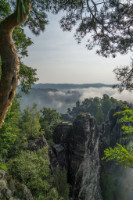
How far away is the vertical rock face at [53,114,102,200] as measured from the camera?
2519 cm

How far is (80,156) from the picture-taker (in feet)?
84.7

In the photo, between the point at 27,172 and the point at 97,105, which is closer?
the point at 27,172

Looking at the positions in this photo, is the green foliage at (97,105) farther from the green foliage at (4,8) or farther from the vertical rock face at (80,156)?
the green foliage at (4,8)

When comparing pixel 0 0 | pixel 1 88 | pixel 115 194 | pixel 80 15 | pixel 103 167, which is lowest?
pixel 115 194

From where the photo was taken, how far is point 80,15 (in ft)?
20.9

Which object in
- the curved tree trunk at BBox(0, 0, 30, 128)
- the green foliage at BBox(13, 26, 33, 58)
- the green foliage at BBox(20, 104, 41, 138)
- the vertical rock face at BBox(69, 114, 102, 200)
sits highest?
the green foliage at BBox(13, 26, 33, 58)

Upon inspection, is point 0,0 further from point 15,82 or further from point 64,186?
point 64,186

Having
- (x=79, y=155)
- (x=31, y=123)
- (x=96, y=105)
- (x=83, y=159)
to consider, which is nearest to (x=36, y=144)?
(x=31, y=123)

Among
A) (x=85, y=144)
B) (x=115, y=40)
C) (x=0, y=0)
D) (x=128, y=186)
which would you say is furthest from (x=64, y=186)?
(x=128, y=186)

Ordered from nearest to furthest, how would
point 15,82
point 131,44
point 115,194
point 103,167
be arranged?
point 15,82
point 131,44
point 115,194
point 103,167

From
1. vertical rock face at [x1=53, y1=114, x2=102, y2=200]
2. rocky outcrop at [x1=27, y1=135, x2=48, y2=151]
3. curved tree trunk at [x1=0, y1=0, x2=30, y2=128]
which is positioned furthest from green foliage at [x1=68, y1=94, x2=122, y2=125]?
curved tree trunk at [x1=0, y1=0, x2=30, y2=128]

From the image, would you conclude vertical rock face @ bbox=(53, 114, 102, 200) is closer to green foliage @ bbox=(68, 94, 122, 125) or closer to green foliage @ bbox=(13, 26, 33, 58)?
green foliage @ bbox=(13, 26, 33, 58)

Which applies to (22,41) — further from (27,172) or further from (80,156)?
(80,156)

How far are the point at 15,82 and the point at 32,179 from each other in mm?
15639
